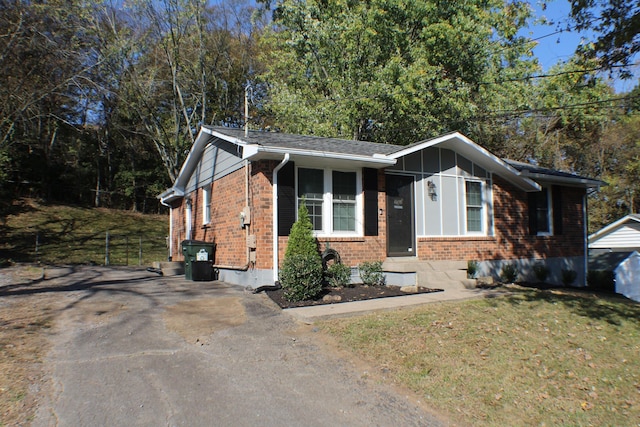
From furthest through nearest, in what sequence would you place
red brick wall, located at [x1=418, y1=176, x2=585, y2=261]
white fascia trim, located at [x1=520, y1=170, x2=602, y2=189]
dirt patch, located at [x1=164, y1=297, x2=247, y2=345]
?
white fascia trim, located at [x1=520, y1=170, x2=602, y2=189], red brick wall, located at [x1=418, y1=176, x2=585, y2=261], dirt patch, located at [x1=164, y1=297, x2=247, y2=345]

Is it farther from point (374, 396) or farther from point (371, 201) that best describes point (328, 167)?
point (374, 396)

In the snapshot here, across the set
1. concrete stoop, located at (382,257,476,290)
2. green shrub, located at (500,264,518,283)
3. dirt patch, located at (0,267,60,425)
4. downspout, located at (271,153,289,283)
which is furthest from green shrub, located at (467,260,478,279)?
dirt patch, located at (0,267,60,425)

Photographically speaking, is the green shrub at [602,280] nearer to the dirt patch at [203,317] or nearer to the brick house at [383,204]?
the brick house at [383,204]

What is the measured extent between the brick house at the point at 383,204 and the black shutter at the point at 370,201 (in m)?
0.03

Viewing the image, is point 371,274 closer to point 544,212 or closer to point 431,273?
point 431,273

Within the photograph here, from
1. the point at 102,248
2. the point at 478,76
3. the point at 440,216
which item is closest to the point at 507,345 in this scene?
the point at 440,216

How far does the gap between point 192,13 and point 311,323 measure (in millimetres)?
18509

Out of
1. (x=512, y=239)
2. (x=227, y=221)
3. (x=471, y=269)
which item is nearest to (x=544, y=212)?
(x=512, y=239)

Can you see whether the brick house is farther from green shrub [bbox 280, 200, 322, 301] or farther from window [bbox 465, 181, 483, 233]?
green shrub [bbox 280, 200, 322, 301]

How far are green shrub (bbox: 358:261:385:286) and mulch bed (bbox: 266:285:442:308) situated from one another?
25 centimetres

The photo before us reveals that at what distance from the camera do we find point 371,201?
35.0 feet

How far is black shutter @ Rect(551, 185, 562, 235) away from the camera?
14.0 m

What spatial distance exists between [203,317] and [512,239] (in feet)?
31.6

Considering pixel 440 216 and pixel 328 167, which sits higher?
pixel 328 167
